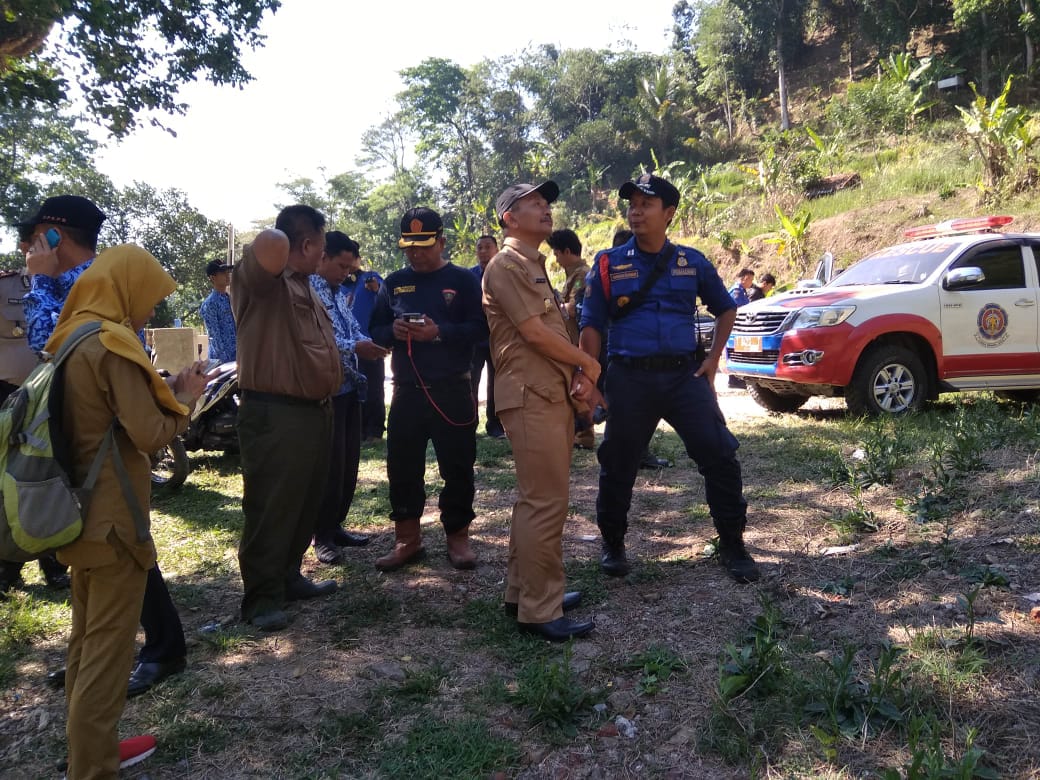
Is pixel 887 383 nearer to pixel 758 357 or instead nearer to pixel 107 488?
pixel 758 357

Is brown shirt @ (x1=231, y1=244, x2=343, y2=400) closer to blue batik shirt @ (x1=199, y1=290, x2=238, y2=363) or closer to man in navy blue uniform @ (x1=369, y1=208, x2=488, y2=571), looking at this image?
man in navy blue uniform @ (x1=369, y1=208, x2=488, y2=571)

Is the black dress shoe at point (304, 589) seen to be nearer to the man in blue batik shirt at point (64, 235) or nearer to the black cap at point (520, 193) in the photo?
the man in blue batik shirt at point (64, 235)

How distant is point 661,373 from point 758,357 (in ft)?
Result: 14.7

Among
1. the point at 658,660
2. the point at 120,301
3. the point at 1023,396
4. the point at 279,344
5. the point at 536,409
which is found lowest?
the point at 658,660

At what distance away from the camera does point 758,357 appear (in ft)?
25.5

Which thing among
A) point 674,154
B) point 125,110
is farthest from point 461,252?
point 125,110

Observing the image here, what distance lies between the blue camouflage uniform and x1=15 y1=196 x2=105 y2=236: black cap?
87.8 inches

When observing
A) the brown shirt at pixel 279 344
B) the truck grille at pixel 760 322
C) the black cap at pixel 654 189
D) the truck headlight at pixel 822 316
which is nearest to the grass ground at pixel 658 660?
the brown shirt at pixel 279 344

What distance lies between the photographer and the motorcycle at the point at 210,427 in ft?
20.5

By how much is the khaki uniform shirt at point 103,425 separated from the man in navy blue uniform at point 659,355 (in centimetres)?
212

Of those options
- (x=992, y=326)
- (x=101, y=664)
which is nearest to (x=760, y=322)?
(x=992, y=326)

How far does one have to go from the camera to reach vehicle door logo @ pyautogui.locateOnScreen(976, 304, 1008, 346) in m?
7.29

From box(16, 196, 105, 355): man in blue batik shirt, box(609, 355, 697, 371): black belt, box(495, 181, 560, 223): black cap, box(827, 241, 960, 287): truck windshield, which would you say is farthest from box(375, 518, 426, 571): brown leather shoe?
box(827, 241, 960, 287): truck windshield

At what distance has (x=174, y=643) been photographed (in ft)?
9.92
